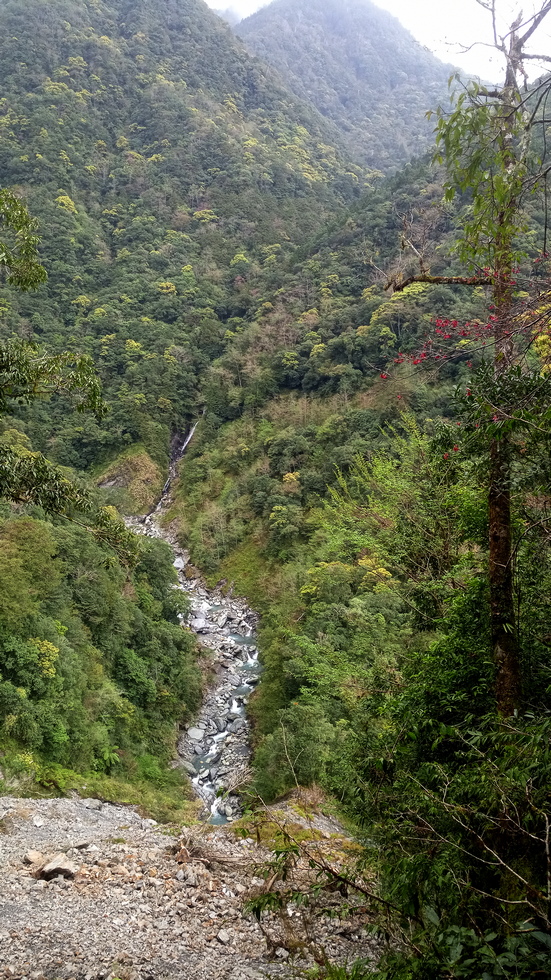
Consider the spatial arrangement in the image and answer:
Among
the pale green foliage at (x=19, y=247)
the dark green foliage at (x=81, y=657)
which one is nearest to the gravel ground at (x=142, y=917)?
the dark green foliage at (x=81, y=657)

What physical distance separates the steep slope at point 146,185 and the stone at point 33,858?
31.4 meters

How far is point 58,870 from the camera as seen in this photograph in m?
5.85

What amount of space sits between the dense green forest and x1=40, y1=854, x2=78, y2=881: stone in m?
2.58

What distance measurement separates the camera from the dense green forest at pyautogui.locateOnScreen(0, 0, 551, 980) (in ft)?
10.1

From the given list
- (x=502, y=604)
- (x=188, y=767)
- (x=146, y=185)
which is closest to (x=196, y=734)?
(x=188, y=767)

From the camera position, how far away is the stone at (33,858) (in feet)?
20.3

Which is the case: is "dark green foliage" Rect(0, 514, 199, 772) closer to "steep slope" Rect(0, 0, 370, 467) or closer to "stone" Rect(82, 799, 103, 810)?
"stone" Rect(82, 799, 103, 810)

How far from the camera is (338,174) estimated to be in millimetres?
65938

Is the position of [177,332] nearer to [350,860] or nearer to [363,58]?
[350,860]

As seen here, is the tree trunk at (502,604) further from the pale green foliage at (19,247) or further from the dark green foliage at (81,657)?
the dark green foliage at (81,657)

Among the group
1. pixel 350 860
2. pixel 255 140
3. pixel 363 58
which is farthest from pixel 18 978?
pixel 363 58

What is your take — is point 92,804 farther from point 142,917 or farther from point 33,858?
point 142,917

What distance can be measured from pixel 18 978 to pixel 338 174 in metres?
Result: 77.5

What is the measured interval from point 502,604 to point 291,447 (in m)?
24.0
